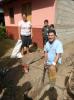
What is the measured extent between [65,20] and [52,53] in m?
6.99

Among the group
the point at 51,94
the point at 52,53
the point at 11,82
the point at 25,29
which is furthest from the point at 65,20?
the point at 52,53

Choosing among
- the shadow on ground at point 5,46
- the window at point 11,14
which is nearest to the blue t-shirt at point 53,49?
the shadow on ground at point 5,46

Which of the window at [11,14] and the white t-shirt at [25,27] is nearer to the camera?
the white t-shirt at [25,27]

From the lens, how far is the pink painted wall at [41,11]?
11205mm

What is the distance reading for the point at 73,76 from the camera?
24.0ft

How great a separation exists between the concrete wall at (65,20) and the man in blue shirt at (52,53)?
20.0ft

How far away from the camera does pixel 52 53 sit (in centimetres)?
533

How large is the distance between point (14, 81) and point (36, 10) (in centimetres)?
581

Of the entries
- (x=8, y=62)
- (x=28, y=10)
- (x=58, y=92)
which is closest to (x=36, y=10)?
(x=28, y=10)

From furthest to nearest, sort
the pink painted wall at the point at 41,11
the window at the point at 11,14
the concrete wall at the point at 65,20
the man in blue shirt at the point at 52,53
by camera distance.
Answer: the window at the point at 11,14
the concrete wall at the point at 65,20
the pink painted wall at the point at 41,11
the man in blue shirt at the point at 52,53

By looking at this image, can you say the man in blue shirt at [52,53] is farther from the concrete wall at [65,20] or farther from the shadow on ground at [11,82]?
the concrete wall at [65,20]

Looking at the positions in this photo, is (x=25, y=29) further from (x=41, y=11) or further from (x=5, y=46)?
(x=5, y=46)

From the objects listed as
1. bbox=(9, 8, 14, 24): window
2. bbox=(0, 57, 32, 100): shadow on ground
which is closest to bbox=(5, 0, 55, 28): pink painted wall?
bbox=(0, 57, 32, 100): shadow on ground

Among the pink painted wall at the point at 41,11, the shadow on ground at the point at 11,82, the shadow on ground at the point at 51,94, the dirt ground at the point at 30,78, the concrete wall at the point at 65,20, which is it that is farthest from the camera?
the concrete wall at the point at 65,20
